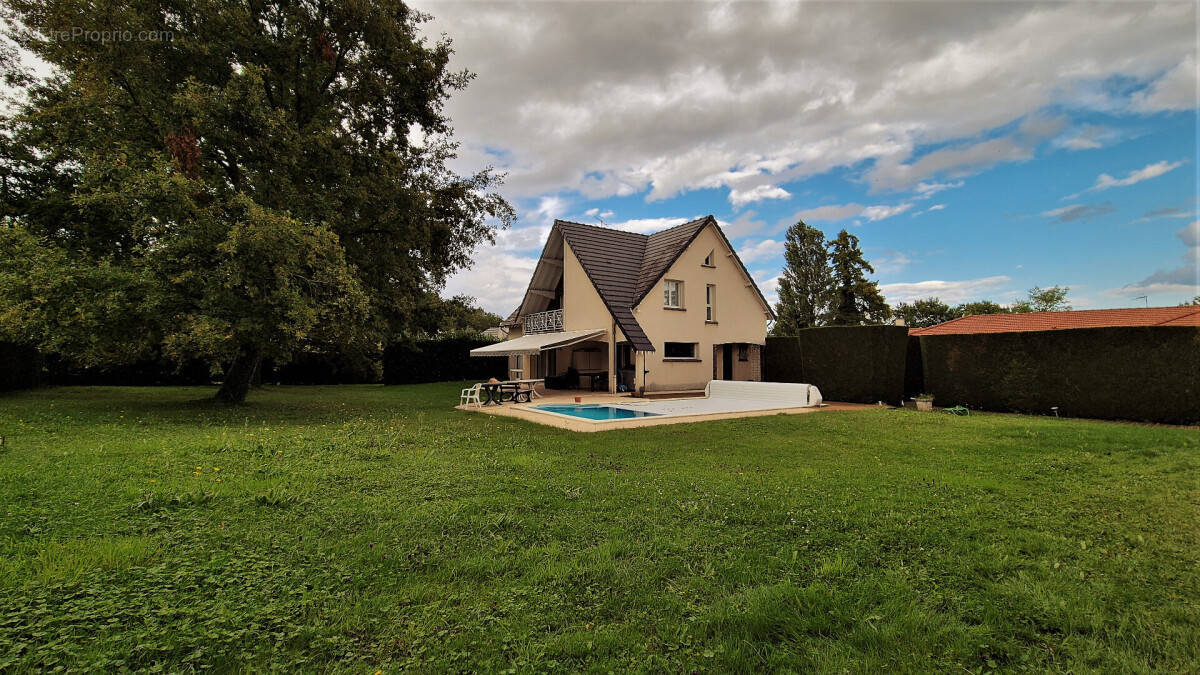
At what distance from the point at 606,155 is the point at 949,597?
19741 mm

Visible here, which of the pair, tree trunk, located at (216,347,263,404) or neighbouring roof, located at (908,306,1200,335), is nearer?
tree trunk, located at (216,347,263,404)

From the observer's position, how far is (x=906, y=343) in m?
17.9

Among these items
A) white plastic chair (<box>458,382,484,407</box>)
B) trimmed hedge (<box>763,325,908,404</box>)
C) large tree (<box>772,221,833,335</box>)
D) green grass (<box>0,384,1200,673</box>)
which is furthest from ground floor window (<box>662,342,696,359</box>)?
large tree (<box>772,221,833,335</box>)

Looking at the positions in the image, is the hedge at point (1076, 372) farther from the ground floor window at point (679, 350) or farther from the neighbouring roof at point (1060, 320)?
the ground floor window at point (679, 350)

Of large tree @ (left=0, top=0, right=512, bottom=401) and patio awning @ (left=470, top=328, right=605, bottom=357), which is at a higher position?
large tree @ (left=0, top=0, right=512, bottom=401)

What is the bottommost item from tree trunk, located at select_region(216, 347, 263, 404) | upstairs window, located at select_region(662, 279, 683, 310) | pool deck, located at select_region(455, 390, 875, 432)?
pool deck, located at select_region(455, 390, 875, 432)

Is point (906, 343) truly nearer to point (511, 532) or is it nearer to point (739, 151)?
point (739, 151)

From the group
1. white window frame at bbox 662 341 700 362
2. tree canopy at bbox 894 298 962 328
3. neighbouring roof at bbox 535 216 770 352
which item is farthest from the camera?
tree canopy at bbox 894 298 962 328

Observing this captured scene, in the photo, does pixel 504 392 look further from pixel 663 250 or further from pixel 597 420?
pixel 663 250

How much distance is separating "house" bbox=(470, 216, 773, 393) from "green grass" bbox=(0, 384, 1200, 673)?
1447cm

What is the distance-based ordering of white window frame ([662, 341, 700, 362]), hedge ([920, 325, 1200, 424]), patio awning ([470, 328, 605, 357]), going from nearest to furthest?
hedge ([920, 325, 1200, 424])
patio awning ([470, 328, 605, 357])
white window frame ([662, 341, 700, 362])

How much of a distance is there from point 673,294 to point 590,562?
20840mm

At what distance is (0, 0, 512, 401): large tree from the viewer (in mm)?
11320

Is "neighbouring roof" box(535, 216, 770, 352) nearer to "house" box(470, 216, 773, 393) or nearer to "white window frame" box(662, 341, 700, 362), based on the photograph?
"house" box(470, 216, 773, 393)
